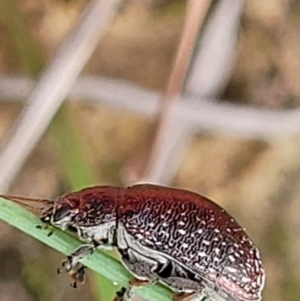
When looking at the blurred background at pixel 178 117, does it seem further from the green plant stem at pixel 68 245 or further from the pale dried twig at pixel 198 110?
the green plant stem at pixel 68 245

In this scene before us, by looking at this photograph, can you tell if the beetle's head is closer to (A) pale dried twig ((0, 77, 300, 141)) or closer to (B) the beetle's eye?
(B) the beetle's eye

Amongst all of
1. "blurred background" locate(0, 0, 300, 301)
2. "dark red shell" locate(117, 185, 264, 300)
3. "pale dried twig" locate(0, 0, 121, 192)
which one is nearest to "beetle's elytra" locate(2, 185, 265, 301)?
"dark red shell" locate(117, 185, 264, 300)

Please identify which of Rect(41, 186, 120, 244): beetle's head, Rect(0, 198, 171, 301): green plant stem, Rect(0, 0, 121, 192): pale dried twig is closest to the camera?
Rect(0, 198, 171, 301): green plant stem

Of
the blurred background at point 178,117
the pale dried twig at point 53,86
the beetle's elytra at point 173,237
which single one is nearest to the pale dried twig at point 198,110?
the blurred background at point 178,117

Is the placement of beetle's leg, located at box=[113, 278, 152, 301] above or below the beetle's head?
below

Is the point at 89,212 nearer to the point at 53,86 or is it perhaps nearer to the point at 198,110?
the point at 53,86

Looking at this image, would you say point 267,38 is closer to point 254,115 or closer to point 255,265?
point 254,115
